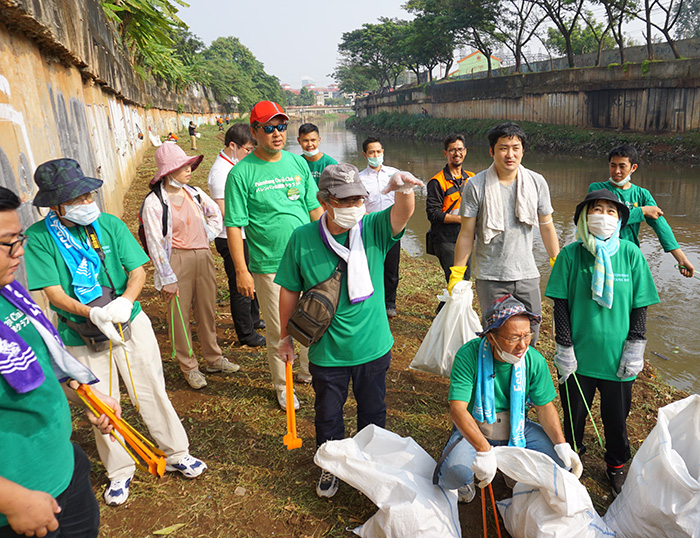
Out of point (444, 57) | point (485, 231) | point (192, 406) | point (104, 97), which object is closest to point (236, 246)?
point (192, 406)

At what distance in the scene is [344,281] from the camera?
2336mm

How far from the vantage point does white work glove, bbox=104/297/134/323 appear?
2.33m

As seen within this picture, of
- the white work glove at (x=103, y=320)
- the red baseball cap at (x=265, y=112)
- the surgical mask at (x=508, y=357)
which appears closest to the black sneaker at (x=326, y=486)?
the surgical mask at (x=508, y=357)

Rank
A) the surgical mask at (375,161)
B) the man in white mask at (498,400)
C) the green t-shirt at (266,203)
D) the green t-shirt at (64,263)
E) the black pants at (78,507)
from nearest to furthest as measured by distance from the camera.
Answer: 1. the black pants at (78,507)
2. the man in white mask at (498,400)
3. the green t-shirt at (64,263)
4. the green t-shirt at (266,203)
5. the surgical mask at (375,161)

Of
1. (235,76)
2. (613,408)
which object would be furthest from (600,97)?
(235,76)

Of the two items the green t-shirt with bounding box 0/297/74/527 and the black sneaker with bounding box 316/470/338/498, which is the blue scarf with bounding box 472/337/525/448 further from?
the green t-shirt with bounding box 0/297/74/527

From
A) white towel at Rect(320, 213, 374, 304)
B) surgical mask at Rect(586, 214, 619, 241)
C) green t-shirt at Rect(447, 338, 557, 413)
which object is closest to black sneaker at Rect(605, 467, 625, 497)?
green t-shirt at Rect(447, 338, 557, 413)

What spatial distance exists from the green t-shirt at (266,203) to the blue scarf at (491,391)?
1.52 meters

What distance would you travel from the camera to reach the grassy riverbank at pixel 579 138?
1582 centimetres

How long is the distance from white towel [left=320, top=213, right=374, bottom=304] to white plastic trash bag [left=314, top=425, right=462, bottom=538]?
2.21 ft

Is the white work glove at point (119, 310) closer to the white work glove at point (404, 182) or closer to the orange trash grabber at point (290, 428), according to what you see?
the orange trash grabber at point (290, 428)

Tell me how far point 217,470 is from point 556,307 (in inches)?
86.3

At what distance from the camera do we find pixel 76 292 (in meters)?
2.38

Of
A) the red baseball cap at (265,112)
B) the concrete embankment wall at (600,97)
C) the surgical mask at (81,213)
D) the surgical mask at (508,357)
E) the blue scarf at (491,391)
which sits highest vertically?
the concrete embankment wall at (600,97)
